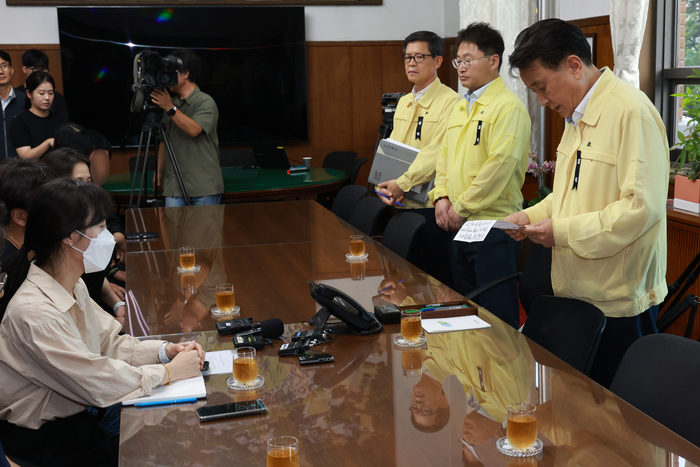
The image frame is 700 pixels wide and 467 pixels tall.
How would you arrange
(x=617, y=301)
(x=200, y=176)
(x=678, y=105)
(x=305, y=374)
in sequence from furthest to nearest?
(x=200, y=176) < (x=678, y=105) < (x=617, y=301) < (x=305, y=374)

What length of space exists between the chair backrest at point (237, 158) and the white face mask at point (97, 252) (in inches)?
188

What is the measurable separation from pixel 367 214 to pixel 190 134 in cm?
137

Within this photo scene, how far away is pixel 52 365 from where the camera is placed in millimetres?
1691

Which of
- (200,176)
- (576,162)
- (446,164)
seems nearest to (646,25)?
(446,164)

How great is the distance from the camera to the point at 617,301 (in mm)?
2186

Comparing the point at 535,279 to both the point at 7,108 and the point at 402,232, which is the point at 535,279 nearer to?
the point at 402,232

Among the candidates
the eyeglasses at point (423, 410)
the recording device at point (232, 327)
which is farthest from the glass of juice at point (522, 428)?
the recording device at point (232, 327)

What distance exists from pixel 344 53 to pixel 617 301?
5.80 metres

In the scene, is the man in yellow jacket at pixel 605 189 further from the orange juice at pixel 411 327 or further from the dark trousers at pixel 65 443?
the dark trousers at pixel 65 443

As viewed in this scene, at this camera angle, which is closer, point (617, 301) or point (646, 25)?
point (617, 301)

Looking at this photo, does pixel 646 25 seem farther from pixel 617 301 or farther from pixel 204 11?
pixel 204 11

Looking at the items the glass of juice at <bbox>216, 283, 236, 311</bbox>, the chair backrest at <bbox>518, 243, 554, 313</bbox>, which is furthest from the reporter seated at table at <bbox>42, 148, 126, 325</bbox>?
the chair backrest at <bbox>518, 243, 554, 313</bbox>

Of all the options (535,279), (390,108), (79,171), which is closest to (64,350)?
(79,171)

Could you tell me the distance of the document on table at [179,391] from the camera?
1626mm
